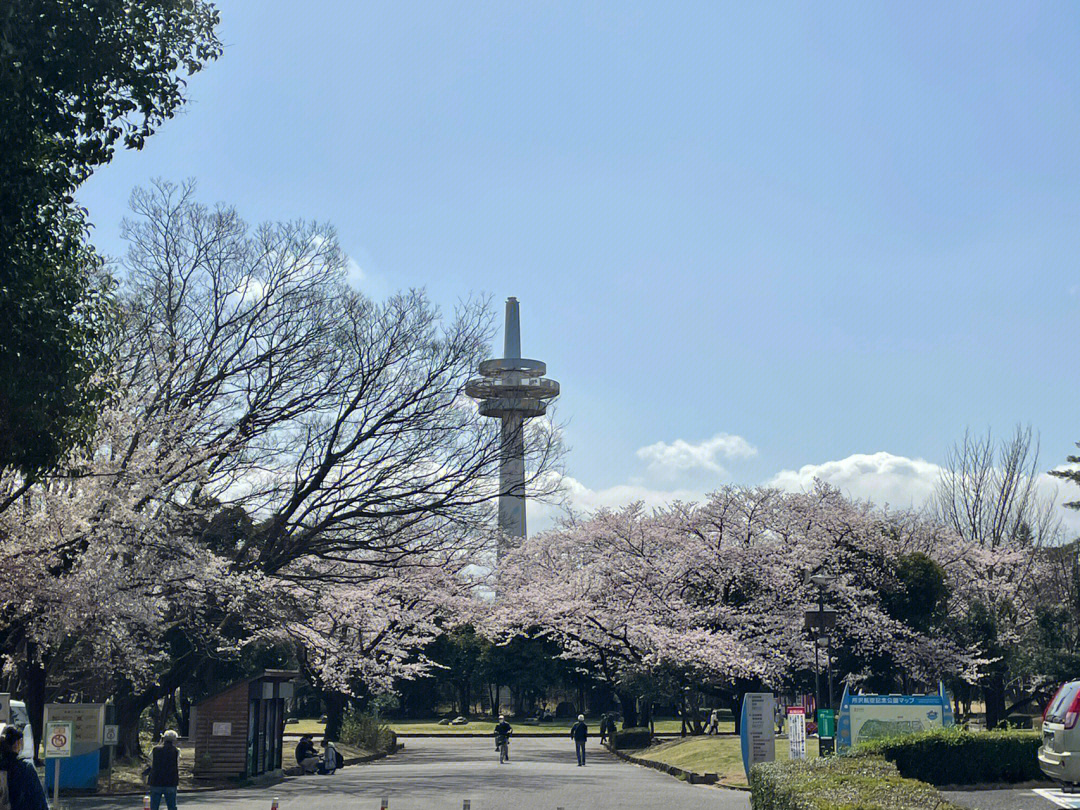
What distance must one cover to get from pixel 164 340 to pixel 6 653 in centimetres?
753

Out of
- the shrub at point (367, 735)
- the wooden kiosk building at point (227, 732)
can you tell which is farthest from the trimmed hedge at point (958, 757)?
the shrub at point (367, 735)

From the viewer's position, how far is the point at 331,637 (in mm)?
39844

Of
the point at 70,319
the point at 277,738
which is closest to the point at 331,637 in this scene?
the point at 277,738

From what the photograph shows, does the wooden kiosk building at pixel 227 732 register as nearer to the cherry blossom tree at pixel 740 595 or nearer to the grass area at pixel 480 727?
the cherry blossom tree at pixel 740 595

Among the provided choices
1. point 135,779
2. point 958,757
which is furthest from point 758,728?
point 135,779

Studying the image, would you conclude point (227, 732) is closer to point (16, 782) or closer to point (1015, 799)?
point (1015, 799)

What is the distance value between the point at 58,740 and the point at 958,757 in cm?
1473

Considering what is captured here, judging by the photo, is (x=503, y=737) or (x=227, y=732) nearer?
(x=227, y=732)

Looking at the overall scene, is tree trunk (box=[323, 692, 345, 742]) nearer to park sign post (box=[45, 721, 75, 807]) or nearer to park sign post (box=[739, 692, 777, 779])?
park sign post (box=[739, 692, 777, 779])

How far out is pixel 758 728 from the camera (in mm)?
22984

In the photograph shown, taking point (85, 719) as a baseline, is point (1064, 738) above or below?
above

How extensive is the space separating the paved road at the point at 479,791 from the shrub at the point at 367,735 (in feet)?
16.2

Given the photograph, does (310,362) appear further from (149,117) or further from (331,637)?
(331,637)

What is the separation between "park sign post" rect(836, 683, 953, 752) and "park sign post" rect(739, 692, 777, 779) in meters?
1.42
